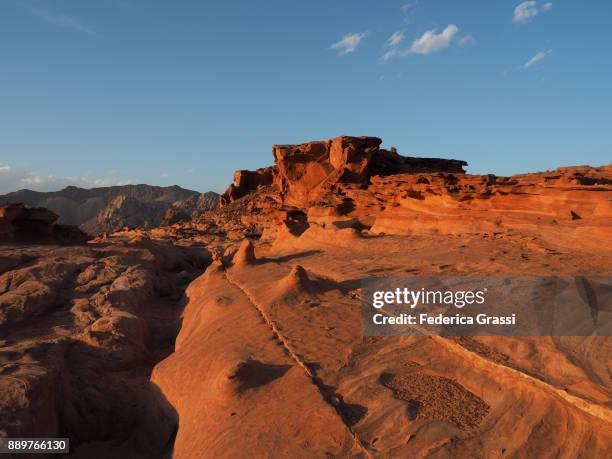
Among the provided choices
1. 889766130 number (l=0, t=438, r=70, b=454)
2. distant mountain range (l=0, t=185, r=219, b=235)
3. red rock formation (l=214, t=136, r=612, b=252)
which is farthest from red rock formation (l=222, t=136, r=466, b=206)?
distant mountain range (l=0, t=185, r=219, b=235)

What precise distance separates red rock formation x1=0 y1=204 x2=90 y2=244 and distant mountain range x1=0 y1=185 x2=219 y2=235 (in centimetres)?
2443

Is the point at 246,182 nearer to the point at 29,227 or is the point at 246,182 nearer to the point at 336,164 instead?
the point at 336,164

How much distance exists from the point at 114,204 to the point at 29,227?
134 feet

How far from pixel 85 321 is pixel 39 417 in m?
3.64

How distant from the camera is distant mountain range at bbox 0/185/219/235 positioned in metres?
50.9

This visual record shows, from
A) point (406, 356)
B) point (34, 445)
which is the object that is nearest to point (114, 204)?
point (34, 445)

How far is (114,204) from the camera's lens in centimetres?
5378

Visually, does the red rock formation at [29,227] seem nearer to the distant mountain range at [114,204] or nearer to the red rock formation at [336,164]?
the red rock formation at [336,164]

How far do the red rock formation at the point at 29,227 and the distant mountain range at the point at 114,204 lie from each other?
24429mm

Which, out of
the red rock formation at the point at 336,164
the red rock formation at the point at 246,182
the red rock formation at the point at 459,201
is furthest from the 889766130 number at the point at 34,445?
the red rock formation at the point at 246,182

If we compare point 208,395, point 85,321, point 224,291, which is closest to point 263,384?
point 208,395

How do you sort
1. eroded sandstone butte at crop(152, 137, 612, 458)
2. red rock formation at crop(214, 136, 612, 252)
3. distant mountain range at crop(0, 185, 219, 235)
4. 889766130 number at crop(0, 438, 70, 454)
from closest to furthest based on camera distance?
1. eroded sandstone butte at crop(152, 137, 612, 458)
2. 889766130 number at crop(0, 438, 70, 454)
3. red rock formation at crop(214, 136, 612, 252)
4. distant mountain range at crop(0, 185, 219, 235)

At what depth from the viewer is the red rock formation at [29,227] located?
14.5 m

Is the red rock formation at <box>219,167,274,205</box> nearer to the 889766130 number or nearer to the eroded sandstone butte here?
the eroded sandstone butte
